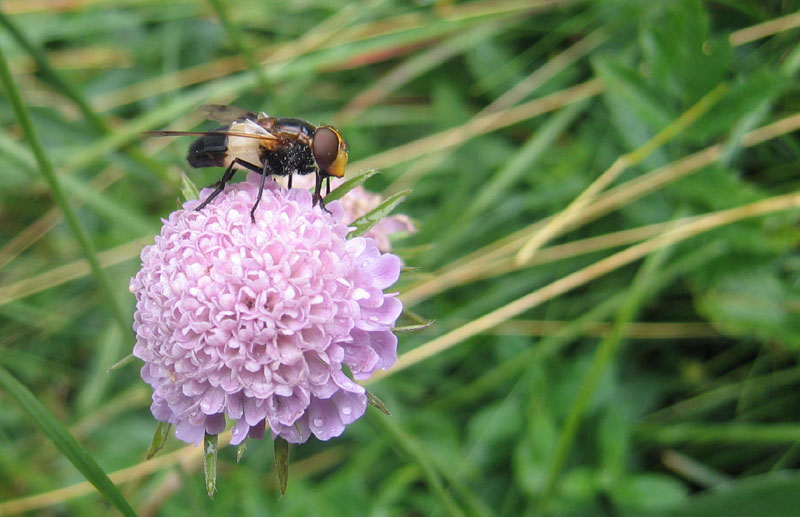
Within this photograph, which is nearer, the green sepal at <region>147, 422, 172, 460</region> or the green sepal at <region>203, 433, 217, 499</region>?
the green sepal at <region>203, 433, 217, 499</region>

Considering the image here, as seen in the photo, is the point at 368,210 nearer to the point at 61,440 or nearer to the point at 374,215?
the point at 374,215

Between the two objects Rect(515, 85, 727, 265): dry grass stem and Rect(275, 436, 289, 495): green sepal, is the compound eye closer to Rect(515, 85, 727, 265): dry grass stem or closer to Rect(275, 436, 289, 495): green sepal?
A: Rect(275, 436, 289, 495): green sepal

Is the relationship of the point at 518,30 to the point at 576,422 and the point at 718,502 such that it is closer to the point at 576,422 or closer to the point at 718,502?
the point at 576,422

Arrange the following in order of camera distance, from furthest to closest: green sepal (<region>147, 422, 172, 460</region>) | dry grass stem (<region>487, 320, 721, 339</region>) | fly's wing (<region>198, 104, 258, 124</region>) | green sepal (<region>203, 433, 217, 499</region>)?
1. dry grass stem (<region>487, 320, 721, 339</region>)
2. fly's wing (<region>198, 104, 258, 124</region>)
3. green sepal (<region>147, 422, 172, 460</region>)
4. green sepal (<region>203, 433, 217, 499</region>)

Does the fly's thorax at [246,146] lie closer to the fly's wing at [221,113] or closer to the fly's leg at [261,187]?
the fly's leg at [261,187]

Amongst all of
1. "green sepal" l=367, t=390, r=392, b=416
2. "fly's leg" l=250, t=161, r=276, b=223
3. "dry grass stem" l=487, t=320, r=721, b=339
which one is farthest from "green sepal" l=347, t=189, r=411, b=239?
"dry grass stem" l=487, t=320, r=721, b=339

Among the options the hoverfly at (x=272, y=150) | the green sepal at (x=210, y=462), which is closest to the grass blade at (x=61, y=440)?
the green sepal at (x=210, y=462)

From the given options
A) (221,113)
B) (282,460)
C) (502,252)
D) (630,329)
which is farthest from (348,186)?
(630,329)
